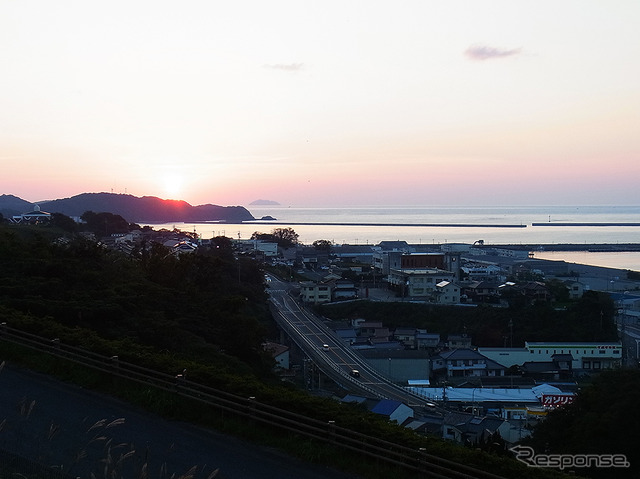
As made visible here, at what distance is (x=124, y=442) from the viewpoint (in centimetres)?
299

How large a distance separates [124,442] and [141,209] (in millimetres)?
66533

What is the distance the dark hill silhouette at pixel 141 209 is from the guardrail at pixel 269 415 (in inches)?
1775

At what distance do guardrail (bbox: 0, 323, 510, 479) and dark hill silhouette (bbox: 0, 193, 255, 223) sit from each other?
148 feet

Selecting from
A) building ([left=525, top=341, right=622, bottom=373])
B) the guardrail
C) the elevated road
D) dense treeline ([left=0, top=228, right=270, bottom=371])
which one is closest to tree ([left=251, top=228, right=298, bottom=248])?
the elevated road

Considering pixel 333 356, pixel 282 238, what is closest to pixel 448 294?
pixel 333 356

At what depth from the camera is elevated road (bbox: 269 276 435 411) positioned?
10.0m

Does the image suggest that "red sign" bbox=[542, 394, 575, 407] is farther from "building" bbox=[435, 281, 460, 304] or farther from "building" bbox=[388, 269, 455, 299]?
"building" bbox=[388, 269, 455, 299]

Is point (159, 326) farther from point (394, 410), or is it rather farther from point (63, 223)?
point (63, 223)

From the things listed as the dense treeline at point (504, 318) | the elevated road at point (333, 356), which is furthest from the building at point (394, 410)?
the dense treeline at point (504, 318)

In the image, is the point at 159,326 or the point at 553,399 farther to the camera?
the point at 553,399

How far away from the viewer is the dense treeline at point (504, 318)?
51.1 feet

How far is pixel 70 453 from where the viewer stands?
2.78 m

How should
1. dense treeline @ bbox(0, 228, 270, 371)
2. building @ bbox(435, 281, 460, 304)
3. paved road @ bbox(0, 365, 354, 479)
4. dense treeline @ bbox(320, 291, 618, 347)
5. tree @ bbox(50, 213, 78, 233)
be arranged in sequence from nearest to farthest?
paved road @ bbox(0, 365, 354, 479)
dense treeline @ bbox(0, 228, 270, 371)
dense treeline @ bbox(320, 291, 618, 347)
building @ bbox(435, 281, 460, 304)
tree @ bbox(50, 213, 78, 233)

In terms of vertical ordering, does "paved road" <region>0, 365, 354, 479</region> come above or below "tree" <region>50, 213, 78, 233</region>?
below
